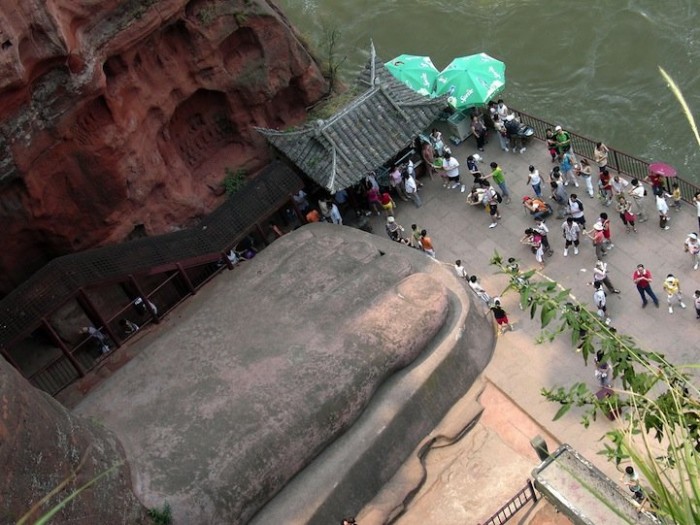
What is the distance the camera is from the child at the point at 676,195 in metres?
24.3

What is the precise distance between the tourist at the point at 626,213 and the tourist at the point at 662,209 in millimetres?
699

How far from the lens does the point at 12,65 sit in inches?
711

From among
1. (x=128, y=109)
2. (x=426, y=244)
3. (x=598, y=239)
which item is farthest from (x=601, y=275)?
(x=128, y=109)

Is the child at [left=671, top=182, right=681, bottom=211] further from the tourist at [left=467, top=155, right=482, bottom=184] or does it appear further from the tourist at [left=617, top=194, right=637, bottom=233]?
the tourist at [left=467, top=155, right=482, bottom=184]

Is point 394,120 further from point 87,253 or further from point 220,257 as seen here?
point 87,253

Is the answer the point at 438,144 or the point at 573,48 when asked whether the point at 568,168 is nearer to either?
the point at 438,144

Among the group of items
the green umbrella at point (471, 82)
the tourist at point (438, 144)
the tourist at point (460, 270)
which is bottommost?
the tourist at point (460, 270)

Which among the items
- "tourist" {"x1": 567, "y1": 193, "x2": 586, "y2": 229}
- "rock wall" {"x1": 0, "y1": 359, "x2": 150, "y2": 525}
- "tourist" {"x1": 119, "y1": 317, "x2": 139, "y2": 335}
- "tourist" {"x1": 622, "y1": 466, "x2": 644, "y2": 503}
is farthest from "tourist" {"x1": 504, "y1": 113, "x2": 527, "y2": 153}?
"rock wall" {"x1": 0, "y1": 359, "x2": 150, "y2": 525}

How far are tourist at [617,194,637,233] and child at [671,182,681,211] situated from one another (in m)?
1.22

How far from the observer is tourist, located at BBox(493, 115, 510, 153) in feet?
90.3

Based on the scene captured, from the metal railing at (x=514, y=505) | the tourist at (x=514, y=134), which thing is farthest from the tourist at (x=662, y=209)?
the metal railing at (x=514, y=505)

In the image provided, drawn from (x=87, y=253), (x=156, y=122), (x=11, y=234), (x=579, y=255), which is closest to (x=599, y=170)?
(x=579, y=255)

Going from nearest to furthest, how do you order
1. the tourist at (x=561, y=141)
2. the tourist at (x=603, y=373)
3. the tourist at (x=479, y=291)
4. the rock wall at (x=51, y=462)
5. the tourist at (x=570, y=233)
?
1. the rock wall at (x=51, y=462)
2. the tourist at (x=603, y=373)
3. the tourist at (x=479, y=291)
4. the tourist at (x=570, y=233)
5. the tourist at (x=561, y=141)

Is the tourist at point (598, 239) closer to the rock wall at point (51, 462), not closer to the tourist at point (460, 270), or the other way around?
the tourist at point (460, 270)
